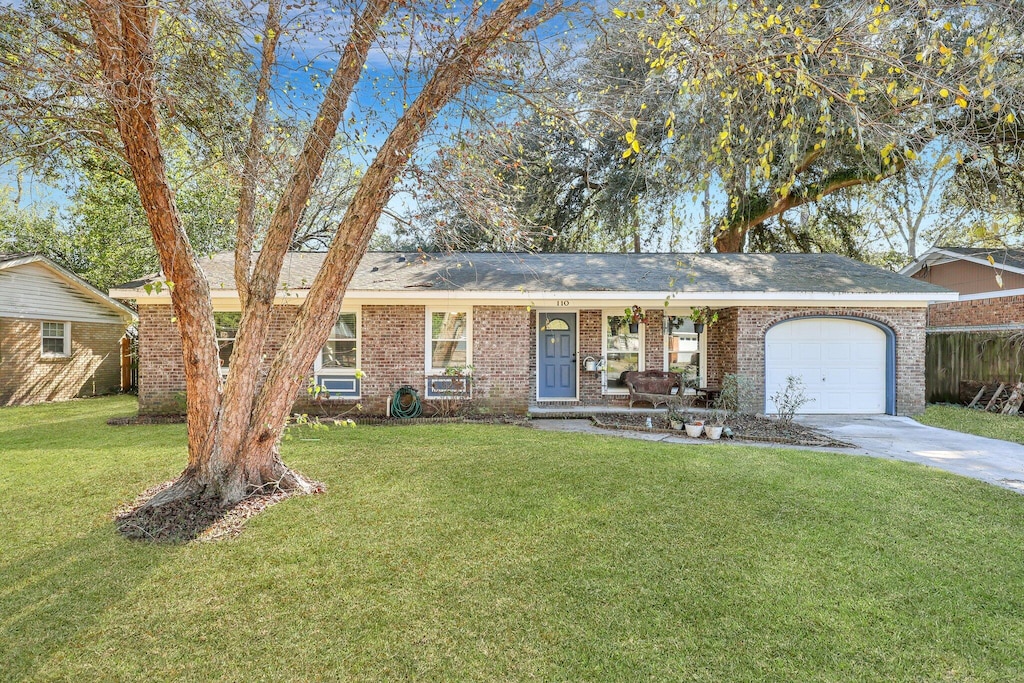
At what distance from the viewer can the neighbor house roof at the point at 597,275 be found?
1047 cm

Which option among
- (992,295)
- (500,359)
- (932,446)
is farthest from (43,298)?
(992,295)

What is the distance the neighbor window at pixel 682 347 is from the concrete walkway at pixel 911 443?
2.73 metres

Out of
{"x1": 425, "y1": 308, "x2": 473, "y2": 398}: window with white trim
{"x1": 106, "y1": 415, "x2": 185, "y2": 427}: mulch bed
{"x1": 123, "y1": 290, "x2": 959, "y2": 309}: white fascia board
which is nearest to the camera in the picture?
{"x1": 106, "y1": 415, "x2": 185, "y2": 427}: mulch bed

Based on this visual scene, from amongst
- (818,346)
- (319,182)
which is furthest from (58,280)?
(818,346)

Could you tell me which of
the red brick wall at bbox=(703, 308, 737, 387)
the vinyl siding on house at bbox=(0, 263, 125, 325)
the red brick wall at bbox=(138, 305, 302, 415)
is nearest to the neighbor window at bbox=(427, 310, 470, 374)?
the red brick wall at bbox=(138, 305, 302, 415)

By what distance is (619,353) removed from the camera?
41.1ft

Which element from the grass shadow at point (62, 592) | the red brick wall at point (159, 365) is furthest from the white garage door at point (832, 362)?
the red brick wall at point (159, 365)

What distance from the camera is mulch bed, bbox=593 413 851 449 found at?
8164 mm

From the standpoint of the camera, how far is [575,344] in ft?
40.9

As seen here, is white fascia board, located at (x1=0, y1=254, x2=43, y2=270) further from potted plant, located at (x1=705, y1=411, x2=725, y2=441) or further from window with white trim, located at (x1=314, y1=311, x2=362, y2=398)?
potted plant, located at (x1=705, y1=411, x2=725, y2=441)

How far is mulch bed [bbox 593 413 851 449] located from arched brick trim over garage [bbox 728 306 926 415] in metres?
1.22

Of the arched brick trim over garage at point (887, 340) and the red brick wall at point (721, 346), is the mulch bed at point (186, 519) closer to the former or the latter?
the red brick wall at point (721, 346)

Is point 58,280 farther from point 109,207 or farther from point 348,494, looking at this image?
point 348,494

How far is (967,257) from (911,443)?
8794 millimetres
